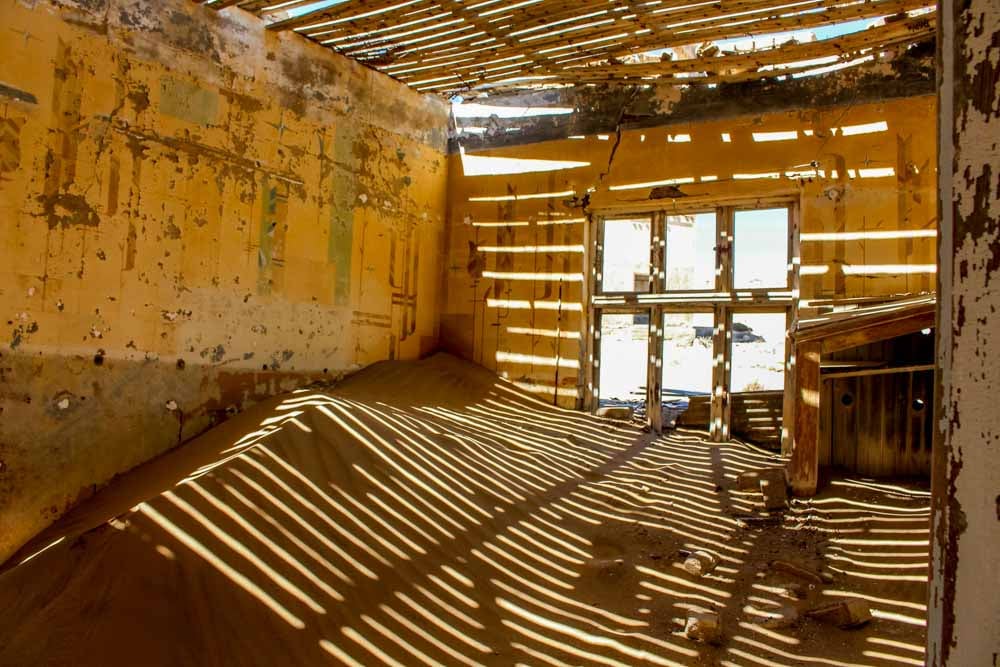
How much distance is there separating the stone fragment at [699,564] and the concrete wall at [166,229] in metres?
5.07

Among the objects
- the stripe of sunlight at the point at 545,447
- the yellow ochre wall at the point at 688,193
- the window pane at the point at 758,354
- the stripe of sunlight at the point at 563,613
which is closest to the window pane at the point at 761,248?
the yellow ochre wall at the point at 688,193

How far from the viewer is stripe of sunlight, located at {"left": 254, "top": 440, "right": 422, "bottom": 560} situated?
14.6ft

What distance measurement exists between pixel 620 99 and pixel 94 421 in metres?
7.42

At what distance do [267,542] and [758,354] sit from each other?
1300 cm

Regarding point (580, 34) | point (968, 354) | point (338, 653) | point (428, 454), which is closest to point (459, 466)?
point (428, 454)

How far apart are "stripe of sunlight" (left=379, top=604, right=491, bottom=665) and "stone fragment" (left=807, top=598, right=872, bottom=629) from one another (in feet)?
6.47

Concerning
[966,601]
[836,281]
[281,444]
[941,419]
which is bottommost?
[281,444]

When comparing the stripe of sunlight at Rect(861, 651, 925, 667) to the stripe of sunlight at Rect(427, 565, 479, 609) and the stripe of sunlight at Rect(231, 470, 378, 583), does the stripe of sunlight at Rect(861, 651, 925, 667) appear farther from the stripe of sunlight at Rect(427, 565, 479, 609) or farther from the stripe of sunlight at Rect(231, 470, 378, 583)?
the stripe of sunlight at Rect(231, 470, 378, 583)

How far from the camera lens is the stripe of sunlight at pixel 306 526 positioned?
416 cm

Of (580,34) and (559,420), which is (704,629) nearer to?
(559,420)

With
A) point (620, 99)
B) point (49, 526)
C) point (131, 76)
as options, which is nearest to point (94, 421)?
point (49, 526)

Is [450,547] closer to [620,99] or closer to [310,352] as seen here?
[310,352]

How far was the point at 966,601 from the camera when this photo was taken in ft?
3.27

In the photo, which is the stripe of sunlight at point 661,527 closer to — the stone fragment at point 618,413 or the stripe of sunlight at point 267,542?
the stripe of sunlight at point 267,542
